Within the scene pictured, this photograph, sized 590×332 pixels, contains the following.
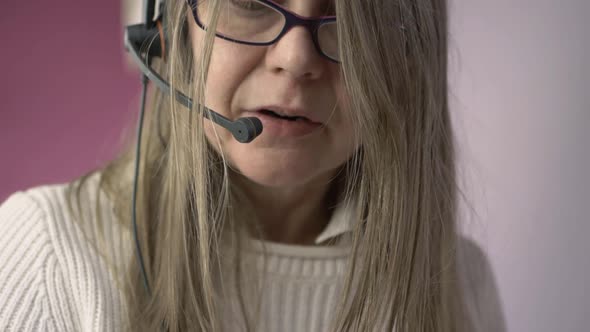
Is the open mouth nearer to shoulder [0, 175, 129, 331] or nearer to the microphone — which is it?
the microphone

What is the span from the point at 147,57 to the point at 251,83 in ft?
0.57

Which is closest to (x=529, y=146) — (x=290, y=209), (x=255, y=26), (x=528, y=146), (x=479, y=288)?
(x=528, y=146)

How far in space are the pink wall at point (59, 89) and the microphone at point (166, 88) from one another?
36.2 inches

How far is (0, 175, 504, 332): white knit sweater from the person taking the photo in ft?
2.35

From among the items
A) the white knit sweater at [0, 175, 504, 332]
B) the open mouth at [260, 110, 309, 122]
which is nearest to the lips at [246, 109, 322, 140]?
the open mouth at [260, 110, 309, 122]

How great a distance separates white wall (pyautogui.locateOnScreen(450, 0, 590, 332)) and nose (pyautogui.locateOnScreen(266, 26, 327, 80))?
39 centimetres

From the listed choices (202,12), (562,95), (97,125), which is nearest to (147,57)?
(202,12)

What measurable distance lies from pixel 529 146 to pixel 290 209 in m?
0.41

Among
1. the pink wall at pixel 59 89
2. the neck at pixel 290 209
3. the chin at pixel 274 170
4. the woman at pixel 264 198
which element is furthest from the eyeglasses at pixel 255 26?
the pink wall at pixel 59 89

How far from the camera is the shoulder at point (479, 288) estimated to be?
3.31 feet

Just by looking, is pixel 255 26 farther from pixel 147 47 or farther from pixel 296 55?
pixel 147 47

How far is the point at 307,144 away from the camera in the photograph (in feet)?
2.39

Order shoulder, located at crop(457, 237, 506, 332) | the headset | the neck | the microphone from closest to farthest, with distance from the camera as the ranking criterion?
the microphone, the headset, the neck, shoulder, located at crop(457, 237, 506, 332)

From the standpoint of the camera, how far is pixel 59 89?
5.88 ft
